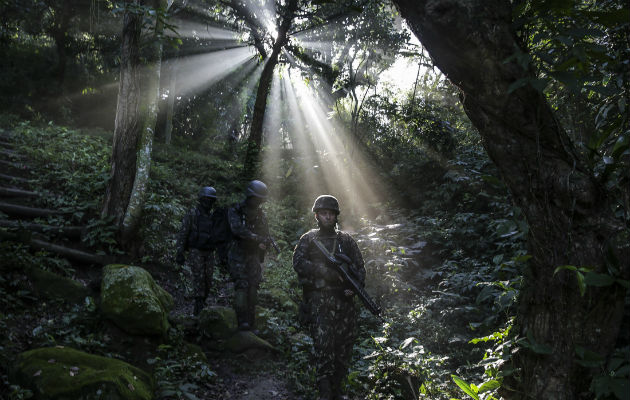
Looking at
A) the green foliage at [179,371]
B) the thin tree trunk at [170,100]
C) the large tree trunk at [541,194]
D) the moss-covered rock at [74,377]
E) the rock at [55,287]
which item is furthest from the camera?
the thin tree trunk at [170,100]

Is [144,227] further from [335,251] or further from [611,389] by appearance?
[611,389]

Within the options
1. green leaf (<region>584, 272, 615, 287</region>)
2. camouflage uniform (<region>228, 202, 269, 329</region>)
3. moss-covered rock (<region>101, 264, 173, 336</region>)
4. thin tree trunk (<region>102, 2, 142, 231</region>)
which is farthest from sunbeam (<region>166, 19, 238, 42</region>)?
green leaf (<region>584, 272, 615, 287</region>)

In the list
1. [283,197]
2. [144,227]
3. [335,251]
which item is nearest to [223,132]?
[283,197]

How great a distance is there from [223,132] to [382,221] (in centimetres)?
2185

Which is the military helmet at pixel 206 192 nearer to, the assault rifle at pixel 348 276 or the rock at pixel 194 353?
the rock at pixel 194 353

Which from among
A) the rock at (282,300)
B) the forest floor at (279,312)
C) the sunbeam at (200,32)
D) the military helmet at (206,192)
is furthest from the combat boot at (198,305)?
the sunbeam at (200,32)

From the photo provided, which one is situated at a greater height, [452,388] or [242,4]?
[242,4]

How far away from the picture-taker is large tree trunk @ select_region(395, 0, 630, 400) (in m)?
2.07

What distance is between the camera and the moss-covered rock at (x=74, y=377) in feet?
11.2

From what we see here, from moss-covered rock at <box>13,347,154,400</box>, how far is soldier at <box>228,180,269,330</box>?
2.67 metres

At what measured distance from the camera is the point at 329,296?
4.96 metres

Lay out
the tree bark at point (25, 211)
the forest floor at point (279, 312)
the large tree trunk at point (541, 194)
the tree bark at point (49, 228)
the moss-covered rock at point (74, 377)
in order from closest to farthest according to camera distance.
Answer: the large tree trunk at point (541, 194) < the moss-covered rock at point (74, 377) < the forest floor at point (279, 312) < the tree bark at point (49, 228) < the tree bark at point (25, 211)

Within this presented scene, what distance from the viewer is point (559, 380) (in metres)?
2.15

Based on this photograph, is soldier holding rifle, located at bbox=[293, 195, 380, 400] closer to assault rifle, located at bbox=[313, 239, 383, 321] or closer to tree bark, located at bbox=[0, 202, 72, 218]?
assault rifle, located at bbox=[313, 239, 383, 321]
